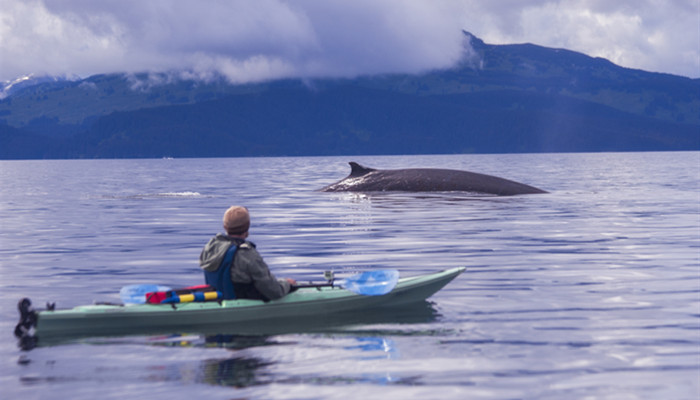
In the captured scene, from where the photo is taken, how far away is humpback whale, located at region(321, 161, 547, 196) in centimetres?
4244

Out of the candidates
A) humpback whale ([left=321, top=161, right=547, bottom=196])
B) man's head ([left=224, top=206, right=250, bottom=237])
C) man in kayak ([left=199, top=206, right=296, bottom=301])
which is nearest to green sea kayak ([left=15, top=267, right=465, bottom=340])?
man in kayak ([left=199, top=206, right=296, bottom=301])

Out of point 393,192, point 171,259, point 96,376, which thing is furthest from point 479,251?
point 393,192

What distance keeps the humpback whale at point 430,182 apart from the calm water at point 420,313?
9915mm

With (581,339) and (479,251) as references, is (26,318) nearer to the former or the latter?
(581,339)

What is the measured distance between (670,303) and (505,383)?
571cm

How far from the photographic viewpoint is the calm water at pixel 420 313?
33.8 feet

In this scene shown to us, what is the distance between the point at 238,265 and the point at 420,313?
3013 millimetres

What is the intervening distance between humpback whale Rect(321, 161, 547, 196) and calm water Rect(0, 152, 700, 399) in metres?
9.92

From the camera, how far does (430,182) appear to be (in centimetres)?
4319

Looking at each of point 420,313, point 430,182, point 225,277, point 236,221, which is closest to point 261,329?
point 225,277

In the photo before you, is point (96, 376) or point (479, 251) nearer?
point (96, 376)

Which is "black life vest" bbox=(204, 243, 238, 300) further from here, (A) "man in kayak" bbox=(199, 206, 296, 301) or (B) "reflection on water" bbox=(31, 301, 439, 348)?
(B) "reflection on water" bbox=(31, 301, 439, 348)

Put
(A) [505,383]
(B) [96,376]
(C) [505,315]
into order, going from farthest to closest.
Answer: (C) [505,315] → (B) [96,376] → (A) [505,383]

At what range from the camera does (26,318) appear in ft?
42.3
